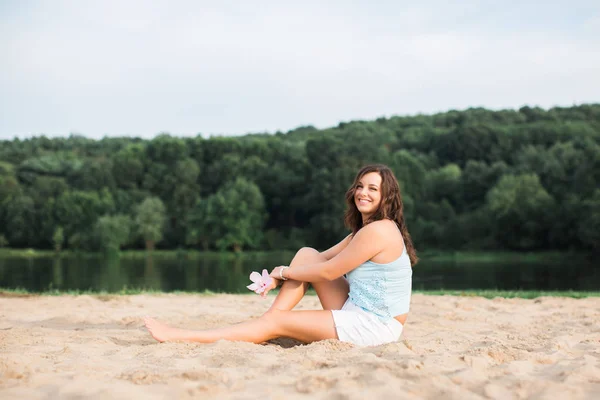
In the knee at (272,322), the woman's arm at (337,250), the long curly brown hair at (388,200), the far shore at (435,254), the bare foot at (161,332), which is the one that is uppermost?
the long curly brown hair at (388,200)

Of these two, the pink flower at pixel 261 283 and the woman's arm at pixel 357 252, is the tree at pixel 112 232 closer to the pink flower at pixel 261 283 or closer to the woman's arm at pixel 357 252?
the pink flower at pixel 261 283

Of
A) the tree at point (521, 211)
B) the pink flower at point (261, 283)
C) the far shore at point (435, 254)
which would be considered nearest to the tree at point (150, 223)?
the far shore at point (435, 254)

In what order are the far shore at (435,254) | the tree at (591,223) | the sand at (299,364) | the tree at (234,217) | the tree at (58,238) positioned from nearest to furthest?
the sand at (299,364) < the tree at (591,223) < the far shore at (435,254) < the tree at (58,238) < the tree at (234,217)

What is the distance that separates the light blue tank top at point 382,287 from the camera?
470 cm

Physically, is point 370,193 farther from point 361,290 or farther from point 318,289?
point 318,289

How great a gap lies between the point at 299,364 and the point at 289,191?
52.0m

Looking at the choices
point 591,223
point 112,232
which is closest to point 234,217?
point 112,232

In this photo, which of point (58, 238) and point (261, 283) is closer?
point (261, 283)

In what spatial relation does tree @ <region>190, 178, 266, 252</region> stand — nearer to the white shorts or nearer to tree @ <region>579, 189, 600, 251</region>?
tree @ <region>579, 189, 600, 251</region>

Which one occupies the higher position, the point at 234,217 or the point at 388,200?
the point at 388,200

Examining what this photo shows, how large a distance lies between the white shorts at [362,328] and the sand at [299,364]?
168mm

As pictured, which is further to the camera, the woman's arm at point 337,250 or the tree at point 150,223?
the tree at point 150,223

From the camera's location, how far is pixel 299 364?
3855 millimetres

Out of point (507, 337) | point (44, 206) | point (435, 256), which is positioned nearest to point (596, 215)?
point (435, 256)
